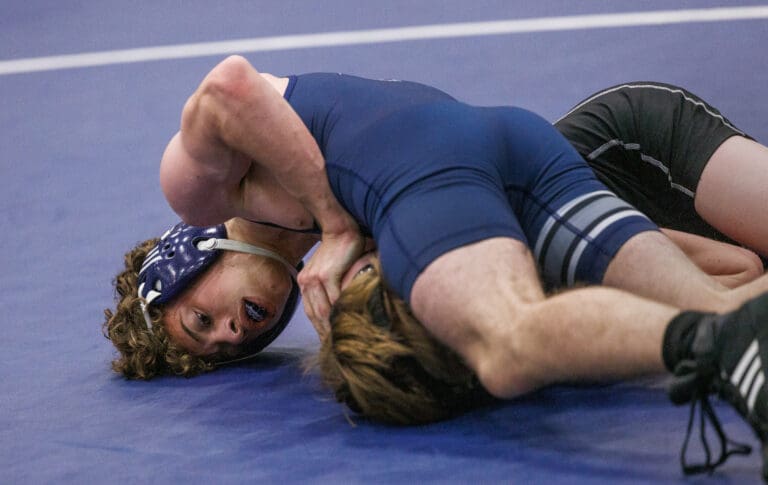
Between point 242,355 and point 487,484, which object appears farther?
point 242,355

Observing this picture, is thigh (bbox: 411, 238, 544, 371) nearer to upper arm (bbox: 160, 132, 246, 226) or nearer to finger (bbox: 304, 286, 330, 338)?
finger (bbox: 304, 286, 330, 338)

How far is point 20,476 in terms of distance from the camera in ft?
9.11

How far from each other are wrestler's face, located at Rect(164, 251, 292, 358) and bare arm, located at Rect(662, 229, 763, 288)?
3.46 feet

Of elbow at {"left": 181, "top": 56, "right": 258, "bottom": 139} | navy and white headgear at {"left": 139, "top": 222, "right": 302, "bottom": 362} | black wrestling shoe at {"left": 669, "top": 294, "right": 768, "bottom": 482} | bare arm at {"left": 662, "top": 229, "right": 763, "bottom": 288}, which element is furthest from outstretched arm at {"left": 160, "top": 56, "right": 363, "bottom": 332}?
black wrestling shoe at {"left": 669, "top": 294, "right": 768, "bottom": 482}

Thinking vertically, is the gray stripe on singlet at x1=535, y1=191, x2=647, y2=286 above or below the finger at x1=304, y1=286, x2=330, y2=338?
above

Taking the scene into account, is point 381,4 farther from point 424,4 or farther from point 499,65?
point 499,65

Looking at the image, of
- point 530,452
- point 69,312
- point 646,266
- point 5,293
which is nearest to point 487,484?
point 530,452

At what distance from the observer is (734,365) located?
7.06 ft

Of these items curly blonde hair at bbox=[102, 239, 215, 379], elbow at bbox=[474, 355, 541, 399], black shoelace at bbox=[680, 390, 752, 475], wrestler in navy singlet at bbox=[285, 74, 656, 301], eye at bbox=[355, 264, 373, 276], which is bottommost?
curly blonde hair at bbox=[102, 239, 215, 379]

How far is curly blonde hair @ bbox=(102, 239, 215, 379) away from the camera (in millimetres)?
3262

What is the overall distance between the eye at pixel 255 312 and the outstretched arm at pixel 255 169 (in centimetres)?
27

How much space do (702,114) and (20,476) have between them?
1918mm

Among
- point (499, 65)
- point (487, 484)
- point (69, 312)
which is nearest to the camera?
point (487, 484)

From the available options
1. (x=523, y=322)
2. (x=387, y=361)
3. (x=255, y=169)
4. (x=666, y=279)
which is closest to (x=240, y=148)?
(x=255, y=169)
